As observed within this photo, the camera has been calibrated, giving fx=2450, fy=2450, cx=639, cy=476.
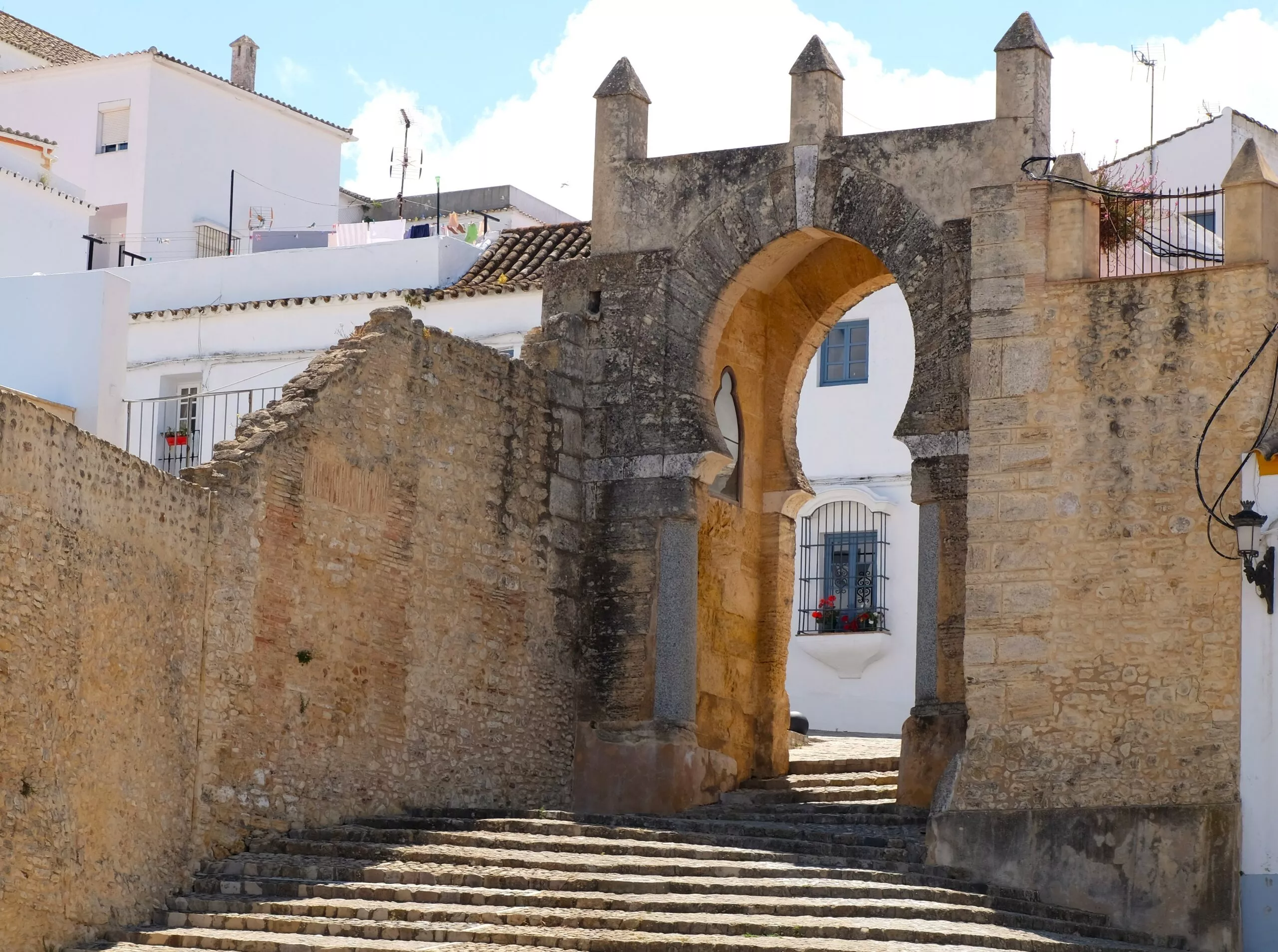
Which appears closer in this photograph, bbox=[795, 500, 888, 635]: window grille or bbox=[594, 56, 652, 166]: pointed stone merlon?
bbox=[594, 56, 652, 166]: pointed stone merlon

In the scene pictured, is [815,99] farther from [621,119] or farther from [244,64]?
[244,64]

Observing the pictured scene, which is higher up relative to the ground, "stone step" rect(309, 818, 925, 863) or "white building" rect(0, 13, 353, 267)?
"white building" rect(0, 13, 353, 267)

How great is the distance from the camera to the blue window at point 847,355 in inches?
1191

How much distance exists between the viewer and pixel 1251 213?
17359mm

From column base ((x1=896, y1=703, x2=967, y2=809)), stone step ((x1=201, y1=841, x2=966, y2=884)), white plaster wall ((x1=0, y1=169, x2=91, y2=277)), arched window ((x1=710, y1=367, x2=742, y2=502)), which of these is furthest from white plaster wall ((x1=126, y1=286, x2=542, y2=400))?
stone step ((x1=201, y1=841, x2=966, y2=884))

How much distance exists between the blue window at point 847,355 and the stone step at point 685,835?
1293 centimetres

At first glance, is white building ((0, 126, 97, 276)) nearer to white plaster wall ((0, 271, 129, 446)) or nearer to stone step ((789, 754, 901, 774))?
white plaster wall ((0, 271, 129, 446))

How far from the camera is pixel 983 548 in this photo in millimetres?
17750

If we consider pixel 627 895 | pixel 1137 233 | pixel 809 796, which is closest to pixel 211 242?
pixel 809 796

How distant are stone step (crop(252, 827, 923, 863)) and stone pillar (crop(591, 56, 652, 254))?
5.74 m

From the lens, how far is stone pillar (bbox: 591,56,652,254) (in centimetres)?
2094

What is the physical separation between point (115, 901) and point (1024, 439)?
7.14 metres

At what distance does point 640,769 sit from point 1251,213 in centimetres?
644

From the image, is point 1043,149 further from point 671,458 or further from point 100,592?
point 100,592
